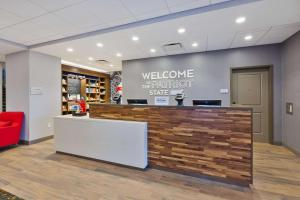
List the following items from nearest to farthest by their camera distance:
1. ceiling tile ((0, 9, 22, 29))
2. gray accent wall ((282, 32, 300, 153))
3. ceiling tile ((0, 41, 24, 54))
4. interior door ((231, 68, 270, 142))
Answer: ceiling tile ((0, 9, 22, 29)), gray accent wall ((282, 32, 300, 153)), ceiling tile ((0, 41, 24, 54)), interior door ((231, 68, 270, 142))

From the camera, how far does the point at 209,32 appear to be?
340 centimetres

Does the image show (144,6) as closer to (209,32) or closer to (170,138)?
(209,32)

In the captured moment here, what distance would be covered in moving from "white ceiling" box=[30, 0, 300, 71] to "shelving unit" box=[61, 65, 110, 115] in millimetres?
1748

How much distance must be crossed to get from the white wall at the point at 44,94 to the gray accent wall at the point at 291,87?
263 inches

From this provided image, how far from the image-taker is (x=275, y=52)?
4.23m

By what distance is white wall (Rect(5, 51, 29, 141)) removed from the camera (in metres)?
4.51

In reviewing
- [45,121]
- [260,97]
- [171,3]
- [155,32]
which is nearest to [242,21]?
[171,3]

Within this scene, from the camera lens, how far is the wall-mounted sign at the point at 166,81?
5059mm

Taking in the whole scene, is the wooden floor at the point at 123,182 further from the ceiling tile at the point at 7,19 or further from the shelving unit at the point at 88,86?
the shelving unit at the point at 88,86

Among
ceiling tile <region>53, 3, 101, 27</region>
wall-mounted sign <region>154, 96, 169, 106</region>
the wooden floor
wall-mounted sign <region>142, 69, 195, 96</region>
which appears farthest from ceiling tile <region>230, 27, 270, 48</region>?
ceiling tile <region>53, 3, 101, 27</region>

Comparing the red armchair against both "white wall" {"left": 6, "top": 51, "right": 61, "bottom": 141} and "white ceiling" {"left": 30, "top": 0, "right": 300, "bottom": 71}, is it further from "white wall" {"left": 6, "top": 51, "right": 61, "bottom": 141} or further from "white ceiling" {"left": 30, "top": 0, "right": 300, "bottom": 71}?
"white ceiling" {"left": 30, "top": 0, "right": 300, "bottom": 71}

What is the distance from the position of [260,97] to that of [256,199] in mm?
3404

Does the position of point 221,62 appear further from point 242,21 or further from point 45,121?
point 45,121

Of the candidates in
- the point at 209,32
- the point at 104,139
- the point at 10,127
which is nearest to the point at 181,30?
the point at 209,32
